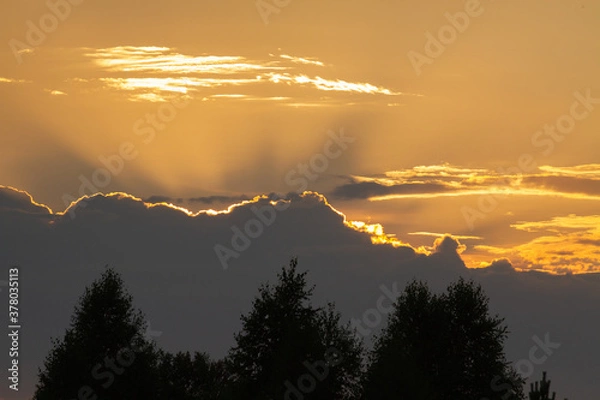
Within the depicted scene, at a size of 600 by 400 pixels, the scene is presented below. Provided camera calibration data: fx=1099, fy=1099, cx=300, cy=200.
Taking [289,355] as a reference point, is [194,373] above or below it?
above

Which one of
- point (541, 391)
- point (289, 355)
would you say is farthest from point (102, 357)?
point (541, 391)

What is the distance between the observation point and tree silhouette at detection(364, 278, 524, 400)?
359ft

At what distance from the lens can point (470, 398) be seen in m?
109

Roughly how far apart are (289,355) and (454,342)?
97.5 ft

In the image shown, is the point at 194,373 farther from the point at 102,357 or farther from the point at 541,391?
the point at 541,391

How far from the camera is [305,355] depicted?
90188 millimetres

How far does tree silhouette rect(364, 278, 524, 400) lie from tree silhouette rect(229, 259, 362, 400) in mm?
6958

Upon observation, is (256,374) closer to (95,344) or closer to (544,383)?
(95,344)

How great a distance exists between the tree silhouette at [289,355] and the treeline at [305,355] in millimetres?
89

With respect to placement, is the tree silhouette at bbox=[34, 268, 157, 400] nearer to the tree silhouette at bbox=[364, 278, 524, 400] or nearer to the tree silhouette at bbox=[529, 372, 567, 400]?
the tree silhouette at bbox=[364, 278, 524, 400]

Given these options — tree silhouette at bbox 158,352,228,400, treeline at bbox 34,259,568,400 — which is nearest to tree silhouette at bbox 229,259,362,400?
treeline at bbox 34,259,568,400

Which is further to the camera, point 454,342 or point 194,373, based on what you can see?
point 194,373

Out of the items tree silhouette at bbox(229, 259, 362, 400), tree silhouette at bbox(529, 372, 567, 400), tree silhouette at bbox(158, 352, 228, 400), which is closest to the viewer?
tree silhouette at bbox(529, 372, 567, 400)

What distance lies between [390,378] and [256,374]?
11501mm
